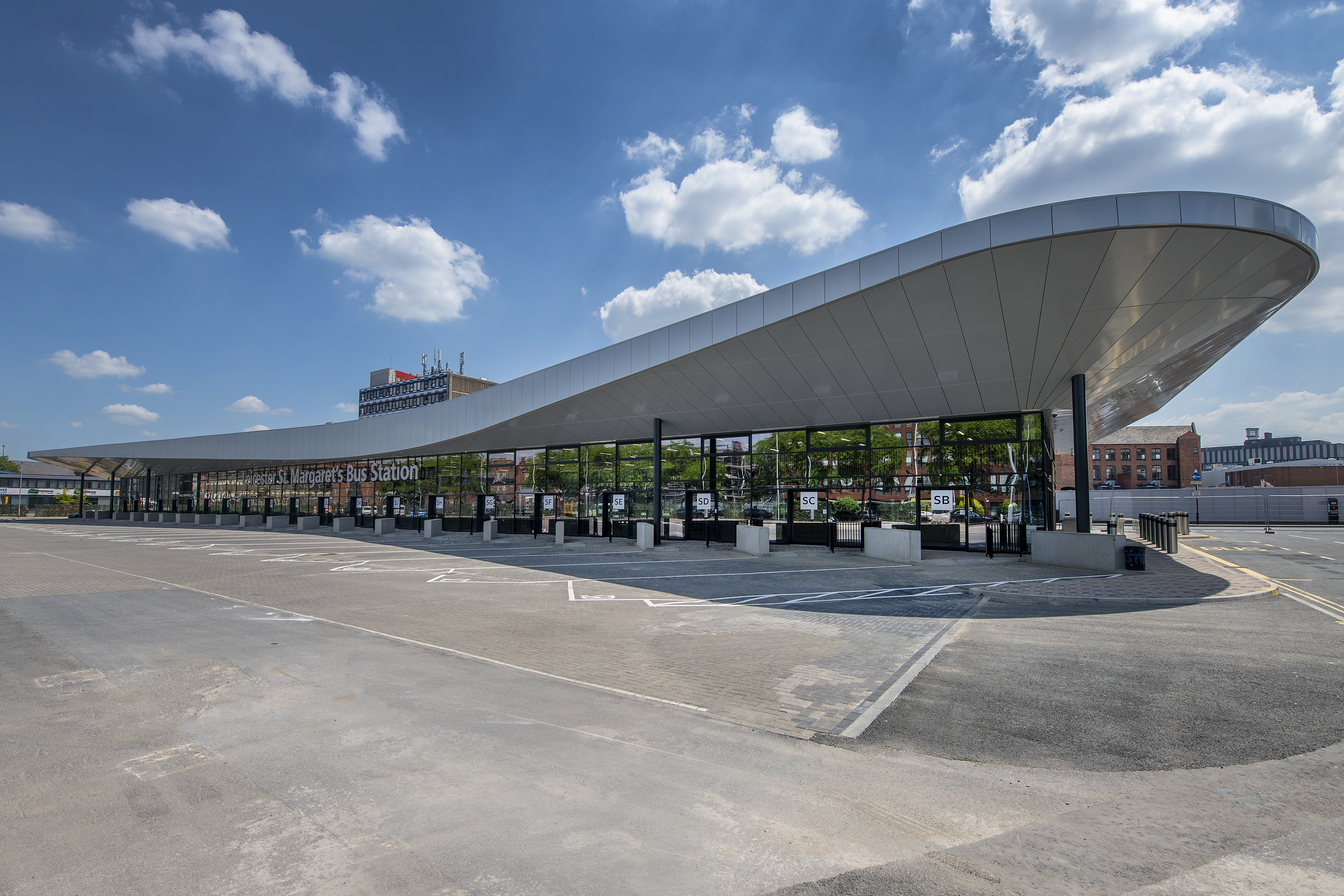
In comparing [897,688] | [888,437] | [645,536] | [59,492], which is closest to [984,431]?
[888,437]

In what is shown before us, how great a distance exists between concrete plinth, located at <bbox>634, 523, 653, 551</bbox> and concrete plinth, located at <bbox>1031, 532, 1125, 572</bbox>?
13024 mm

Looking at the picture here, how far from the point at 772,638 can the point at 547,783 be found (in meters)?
5.27

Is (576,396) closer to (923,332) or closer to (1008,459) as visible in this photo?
(923,332)

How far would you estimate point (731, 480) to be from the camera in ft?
87.2

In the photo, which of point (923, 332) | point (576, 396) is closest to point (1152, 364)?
point (923, 332)

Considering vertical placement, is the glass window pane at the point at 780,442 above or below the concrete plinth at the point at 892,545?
above

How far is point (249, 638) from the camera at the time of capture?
28.9ft

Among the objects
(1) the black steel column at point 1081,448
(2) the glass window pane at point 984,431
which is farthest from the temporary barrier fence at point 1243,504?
(1) the black steel column at point 1081,448

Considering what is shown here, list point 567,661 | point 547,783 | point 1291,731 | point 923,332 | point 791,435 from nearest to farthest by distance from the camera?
point 547,783 → point 1291,731 → point 567,661 → point 923,332 → point 791,435

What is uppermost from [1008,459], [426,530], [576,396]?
[576,396]

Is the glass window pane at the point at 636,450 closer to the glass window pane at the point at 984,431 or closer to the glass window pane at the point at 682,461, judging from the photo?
the glass window pane at the point at 682,461

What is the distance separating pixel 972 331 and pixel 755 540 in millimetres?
9704

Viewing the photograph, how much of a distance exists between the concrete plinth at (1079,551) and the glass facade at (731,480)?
10.5 feet

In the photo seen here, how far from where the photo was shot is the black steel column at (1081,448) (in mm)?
16984
